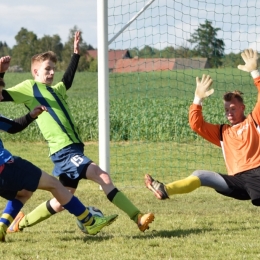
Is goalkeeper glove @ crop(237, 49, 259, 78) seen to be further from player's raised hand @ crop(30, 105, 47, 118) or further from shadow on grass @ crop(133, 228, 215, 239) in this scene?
player's raised hand @ crop(30, 105, 47, 118)

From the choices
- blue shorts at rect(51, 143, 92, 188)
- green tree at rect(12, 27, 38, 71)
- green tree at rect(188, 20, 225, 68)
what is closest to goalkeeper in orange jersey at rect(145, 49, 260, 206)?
blue shorts at rect(51, 143, 92, 188)

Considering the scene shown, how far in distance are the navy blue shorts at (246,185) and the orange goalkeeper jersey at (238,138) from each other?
0.24 feet

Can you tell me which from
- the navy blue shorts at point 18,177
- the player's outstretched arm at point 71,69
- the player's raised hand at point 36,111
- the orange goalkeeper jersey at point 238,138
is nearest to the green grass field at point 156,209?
the navy blue shorts at point 18,177

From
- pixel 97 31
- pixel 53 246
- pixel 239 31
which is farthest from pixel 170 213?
pixel 239 31

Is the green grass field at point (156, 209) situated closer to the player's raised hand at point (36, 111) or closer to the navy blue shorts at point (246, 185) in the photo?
the navy blue shorts at point (246, 185)

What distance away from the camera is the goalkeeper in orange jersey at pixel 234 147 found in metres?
6.60

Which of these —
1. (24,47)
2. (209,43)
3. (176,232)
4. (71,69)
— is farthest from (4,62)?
(24,47)

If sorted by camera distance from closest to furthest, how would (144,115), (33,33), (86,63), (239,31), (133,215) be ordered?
(133,215), (239,31), (144,115), (86,63), (33,33)

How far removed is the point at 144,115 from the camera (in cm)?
1791

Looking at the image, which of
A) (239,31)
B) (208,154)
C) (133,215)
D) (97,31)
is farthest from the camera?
(208,154)

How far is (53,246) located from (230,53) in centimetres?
633

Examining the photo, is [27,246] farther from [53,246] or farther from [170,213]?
[170,213]

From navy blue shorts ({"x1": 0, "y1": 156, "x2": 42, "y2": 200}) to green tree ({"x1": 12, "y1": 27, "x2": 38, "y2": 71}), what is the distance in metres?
72.2

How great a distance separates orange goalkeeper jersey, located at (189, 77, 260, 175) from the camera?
22.4ft
